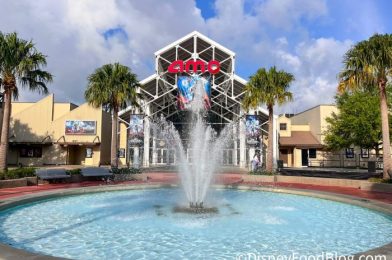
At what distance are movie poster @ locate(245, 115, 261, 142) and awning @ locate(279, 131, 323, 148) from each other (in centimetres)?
737

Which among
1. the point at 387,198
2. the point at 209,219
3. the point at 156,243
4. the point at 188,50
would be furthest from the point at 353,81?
the point at 188,50

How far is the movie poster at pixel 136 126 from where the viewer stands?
3834 centimetres

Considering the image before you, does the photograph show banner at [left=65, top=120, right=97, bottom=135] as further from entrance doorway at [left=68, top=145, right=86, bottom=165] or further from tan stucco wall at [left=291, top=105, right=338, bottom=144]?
tan stucco wall at [left=291, top=105, right=338, bottom=144]

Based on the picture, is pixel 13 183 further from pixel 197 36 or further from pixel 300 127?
pixel 300 127

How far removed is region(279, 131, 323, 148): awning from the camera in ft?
145

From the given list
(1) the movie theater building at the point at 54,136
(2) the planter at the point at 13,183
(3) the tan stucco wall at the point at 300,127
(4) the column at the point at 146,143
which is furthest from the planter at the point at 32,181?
(3) the tan stucco wall at the point at 300,127

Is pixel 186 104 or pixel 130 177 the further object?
pixel 186 104

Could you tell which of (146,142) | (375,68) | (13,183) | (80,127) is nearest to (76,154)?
(80,127)

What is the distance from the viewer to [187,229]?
9.56 m

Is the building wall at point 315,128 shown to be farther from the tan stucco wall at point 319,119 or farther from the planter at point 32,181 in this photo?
the planter at point 32,181

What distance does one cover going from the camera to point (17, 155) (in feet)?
143

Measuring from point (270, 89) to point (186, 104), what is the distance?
16.5 meters

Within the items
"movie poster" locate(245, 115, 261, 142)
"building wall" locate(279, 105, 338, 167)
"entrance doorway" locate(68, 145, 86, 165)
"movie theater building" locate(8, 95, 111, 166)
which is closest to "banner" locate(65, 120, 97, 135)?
"movie theater building" locate(8, 95, 111, 166)

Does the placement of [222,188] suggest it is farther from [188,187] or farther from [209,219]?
[209,219]
